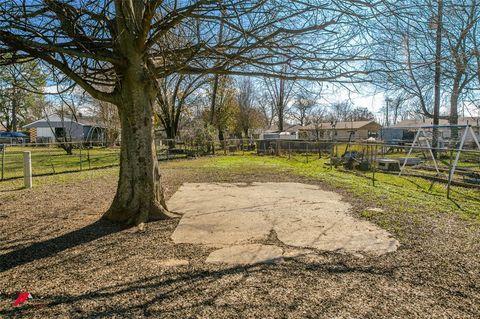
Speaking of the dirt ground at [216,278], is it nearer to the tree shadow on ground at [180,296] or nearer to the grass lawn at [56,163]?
the tree shadow on ground at [180,296]

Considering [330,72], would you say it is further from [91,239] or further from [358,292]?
[91,239]

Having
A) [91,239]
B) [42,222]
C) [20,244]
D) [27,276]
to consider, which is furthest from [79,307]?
[42,222]

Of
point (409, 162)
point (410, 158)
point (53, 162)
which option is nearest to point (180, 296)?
point (410, 158)

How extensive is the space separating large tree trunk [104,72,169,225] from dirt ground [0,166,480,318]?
369 millimetres

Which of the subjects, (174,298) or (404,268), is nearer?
(174,298)

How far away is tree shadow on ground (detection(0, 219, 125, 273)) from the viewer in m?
3.79

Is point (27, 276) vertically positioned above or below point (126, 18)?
below

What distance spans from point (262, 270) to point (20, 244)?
10.6 feet

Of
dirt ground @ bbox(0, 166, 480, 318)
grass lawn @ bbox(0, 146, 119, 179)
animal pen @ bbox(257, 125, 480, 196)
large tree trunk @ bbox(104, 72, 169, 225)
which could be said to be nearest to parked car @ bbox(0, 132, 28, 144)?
grass lawn @ bbox(0, 146, 119, 179)

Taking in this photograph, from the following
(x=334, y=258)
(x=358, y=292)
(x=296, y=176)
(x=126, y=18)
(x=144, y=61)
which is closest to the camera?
(x=358, y=292)

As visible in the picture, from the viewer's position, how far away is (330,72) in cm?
529

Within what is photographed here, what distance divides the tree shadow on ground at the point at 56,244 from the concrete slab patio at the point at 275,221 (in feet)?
3.60

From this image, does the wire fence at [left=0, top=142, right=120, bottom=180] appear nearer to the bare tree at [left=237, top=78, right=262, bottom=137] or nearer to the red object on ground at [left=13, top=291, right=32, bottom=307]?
the red object on ground at [left=13, top=291, right=32, bottom=307]

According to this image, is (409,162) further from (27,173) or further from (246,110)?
(246,110)
